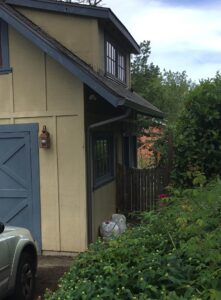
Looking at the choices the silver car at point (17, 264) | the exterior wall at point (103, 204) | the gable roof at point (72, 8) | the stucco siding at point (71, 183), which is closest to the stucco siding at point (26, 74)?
the stucco siding at point (71, 183)

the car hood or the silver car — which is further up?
the car hood

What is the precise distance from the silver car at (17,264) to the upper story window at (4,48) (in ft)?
13.8

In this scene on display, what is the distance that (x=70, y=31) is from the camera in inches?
386

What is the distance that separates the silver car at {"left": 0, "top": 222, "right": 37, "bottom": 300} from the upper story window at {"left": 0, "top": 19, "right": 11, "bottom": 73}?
420cm

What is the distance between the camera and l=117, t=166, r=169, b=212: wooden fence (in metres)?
11.6

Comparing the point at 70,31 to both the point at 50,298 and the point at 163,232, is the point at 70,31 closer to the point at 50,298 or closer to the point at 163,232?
the point at 163,232

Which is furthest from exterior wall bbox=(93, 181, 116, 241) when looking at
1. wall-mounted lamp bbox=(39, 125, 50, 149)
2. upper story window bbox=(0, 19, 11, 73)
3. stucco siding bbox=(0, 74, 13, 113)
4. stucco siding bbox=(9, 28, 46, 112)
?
upper story window bbox=(0, 19, 11, 73)

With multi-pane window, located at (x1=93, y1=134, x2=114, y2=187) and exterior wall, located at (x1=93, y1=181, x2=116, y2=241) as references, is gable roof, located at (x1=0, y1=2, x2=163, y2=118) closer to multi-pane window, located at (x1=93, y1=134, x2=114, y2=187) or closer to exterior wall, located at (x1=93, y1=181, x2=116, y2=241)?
multi-pane window, located at (x1=93, y1=134, x2=114, y2=187)

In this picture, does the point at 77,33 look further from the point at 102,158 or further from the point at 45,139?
the point at 102,158

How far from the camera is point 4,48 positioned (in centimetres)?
909

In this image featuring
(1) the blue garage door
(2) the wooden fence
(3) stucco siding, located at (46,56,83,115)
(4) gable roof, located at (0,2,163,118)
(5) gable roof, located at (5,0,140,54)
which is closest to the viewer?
(4) gable roof, located at (0,2,163,118)

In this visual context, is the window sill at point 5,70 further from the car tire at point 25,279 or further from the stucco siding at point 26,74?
the car tire at point 25,279

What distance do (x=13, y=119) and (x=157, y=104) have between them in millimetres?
19959

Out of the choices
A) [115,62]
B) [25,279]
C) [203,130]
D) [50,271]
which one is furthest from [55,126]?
[115,62]
